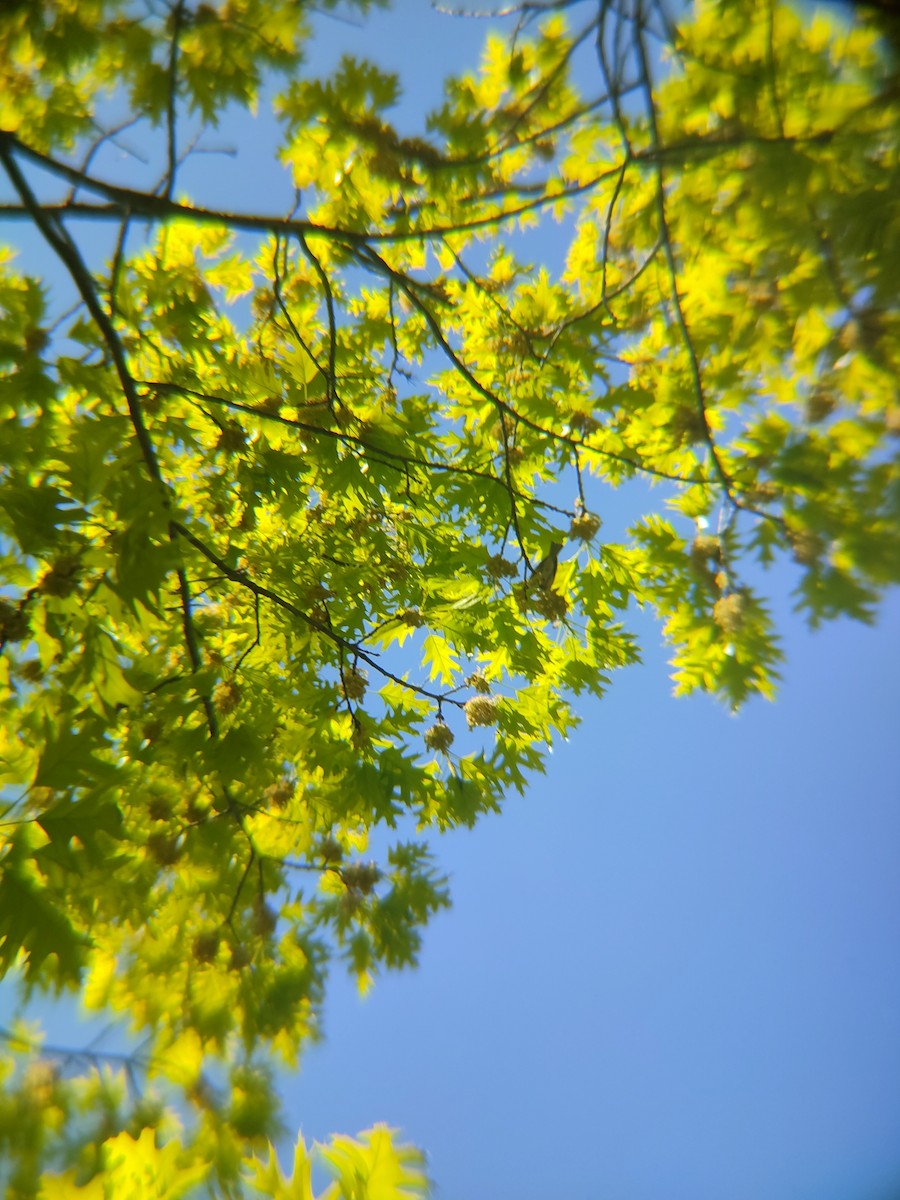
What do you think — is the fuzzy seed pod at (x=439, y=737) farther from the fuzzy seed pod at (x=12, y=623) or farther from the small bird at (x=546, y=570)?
the fuzzy seed pod at (x=12, y=623)

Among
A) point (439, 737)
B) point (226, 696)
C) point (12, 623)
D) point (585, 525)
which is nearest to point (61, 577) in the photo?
point (12, 623)

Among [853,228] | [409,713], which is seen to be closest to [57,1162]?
[409,713]

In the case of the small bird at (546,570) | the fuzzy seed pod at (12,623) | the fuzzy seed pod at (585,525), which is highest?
the fuzzy seed pod at (585,525)

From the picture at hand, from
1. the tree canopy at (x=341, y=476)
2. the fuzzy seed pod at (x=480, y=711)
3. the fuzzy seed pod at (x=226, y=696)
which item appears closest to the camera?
the tree canopy at (x=341, y=476)

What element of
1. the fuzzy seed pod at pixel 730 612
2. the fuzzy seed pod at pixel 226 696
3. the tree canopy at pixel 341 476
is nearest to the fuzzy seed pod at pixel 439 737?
the tree canopy at pixel 341 476

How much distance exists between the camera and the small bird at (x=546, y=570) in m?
1.51

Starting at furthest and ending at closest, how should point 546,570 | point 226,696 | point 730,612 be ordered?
point 546,570 < point 226,696 < point 730,612

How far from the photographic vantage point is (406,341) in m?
1.90

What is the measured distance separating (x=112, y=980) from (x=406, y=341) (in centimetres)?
177

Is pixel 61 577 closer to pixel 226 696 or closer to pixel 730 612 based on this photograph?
pixel 226 696

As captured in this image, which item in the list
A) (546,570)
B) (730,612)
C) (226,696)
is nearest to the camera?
(730,612)

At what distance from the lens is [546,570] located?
1560 millimetres

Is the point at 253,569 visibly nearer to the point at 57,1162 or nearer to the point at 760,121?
the point at 57,1162

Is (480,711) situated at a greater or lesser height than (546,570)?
A: lesser
